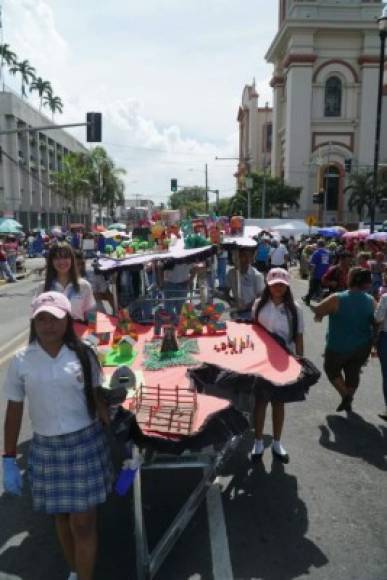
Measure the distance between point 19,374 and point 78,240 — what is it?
67.3ft

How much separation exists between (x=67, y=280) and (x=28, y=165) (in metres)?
53.9

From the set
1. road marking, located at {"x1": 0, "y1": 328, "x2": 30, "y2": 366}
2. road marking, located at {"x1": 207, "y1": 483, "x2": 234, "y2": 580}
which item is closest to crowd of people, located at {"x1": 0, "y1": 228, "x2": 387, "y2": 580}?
road marking, located at {"x1": 207, "y1": 483, "x2": 234, "y2": 580}

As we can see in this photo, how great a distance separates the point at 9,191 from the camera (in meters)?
48.2

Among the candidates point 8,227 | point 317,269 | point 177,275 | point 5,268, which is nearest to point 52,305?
point 177,275

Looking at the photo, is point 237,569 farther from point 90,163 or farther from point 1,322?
point 90,163

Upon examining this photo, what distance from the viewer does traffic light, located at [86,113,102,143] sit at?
59.8 ft

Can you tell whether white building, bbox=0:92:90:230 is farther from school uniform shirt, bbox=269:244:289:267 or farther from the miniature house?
the miniature house

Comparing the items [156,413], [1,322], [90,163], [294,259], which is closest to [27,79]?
[90,163]

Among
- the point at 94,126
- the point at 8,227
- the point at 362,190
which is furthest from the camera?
the point at 362,190

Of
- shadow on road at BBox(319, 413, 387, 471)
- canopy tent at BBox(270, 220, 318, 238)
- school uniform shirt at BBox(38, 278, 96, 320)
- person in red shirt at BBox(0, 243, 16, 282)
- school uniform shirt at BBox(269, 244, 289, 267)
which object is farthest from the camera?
canopy tent at BBox(270, 220, 318, 238)

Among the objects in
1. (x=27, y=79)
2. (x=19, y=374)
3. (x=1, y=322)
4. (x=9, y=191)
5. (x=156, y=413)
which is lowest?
(x=1, y=322)

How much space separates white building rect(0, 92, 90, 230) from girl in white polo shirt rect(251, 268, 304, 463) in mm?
39341

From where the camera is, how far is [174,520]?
3.60 metres

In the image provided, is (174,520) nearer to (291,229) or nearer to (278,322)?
(278,322)
